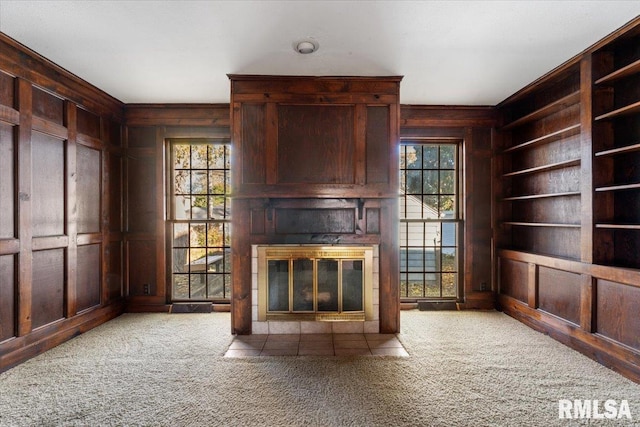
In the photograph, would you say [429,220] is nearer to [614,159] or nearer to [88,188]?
[614,159]

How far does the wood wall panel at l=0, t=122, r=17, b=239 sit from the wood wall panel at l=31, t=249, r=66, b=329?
0.36 meters

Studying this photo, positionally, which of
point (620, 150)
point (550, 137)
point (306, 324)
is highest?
point (550, 137)

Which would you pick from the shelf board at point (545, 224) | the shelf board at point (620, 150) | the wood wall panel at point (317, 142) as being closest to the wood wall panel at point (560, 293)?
the shelf board at point (545, 224)

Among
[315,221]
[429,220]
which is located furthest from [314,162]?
[429,220]

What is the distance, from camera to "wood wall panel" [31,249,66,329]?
2824mm

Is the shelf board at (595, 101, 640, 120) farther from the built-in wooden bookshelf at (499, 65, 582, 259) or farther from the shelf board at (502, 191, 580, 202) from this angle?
the shelf board at (502, 191, 580, 202)

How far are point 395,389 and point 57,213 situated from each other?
3.50 m

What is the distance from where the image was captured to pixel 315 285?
10.8 ft

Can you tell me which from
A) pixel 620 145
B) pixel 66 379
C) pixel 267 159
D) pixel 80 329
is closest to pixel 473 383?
pixel 620 145

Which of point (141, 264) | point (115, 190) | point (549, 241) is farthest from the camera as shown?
point (141, 264)

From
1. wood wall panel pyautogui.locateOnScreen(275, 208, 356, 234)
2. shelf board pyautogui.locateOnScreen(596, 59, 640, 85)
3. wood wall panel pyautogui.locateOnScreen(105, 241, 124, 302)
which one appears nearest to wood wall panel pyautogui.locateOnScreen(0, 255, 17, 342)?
wood wall panel pyautogui.locateOnScreen(105, 241, 124, 302)

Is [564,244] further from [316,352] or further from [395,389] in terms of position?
[316,352]

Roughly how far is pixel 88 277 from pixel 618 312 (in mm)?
5108

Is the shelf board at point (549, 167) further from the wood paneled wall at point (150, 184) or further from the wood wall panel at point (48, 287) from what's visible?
the wood wall panel at point (48, 287)
